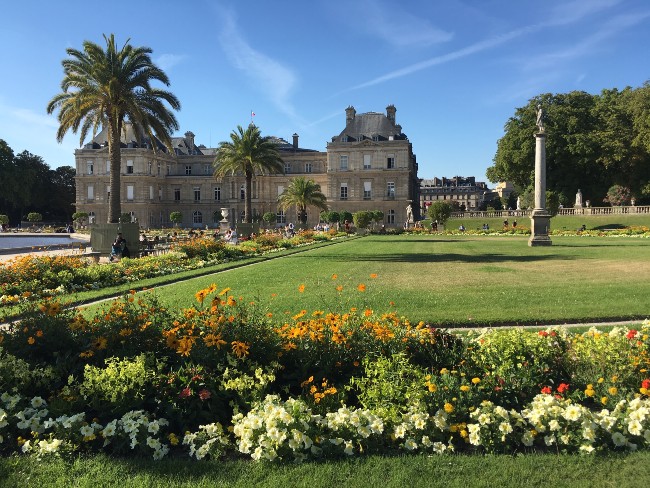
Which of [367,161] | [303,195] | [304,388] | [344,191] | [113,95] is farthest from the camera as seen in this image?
[344,191]

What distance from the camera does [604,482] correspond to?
11.7 ft

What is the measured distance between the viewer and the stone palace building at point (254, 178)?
72875mm

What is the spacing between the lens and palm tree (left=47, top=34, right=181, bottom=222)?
73.8 ft

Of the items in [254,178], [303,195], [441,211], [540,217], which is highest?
[254,178]

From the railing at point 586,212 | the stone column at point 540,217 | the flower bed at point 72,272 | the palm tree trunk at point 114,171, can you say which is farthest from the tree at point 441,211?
the palm tree trunk at point 114,171

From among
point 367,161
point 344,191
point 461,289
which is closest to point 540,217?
point 461,289

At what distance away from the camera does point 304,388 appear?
500 centimetres

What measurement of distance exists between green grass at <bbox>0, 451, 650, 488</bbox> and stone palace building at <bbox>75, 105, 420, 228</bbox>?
217ft

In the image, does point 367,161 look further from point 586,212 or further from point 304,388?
point 304,388

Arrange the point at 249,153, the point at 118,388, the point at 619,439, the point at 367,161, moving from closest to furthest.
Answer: the point at 619,439 → the point at 118,388 → the point at 249,153 → the point at 367,161

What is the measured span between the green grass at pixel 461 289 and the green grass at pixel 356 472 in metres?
2.90

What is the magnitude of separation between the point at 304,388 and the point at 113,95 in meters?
21.1

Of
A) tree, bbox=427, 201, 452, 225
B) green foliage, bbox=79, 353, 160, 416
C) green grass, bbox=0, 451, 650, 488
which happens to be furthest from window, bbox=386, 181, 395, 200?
green grass, bbox=0, 451, 650, 488

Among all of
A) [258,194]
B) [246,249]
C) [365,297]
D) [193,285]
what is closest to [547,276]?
[365,297]
